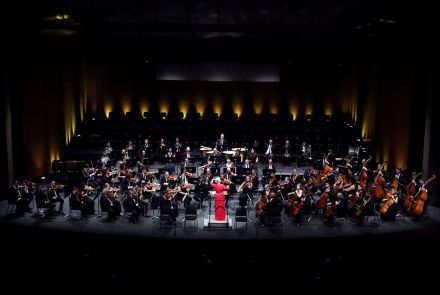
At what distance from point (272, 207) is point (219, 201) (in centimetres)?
138

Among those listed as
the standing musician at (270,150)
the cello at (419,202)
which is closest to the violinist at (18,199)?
the standing musician at (270,150)

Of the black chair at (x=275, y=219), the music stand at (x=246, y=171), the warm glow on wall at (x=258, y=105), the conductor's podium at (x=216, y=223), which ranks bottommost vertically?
the conductor's podium at (x=216, y=223)

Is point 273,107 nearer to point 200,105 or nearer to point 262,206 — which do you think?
point 200,105

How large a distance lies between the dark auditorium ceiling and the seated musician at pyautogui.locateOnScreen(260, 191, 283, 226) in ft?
14.3

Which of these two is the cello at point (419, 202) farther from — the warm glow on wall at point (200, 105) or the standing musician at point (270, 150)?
the warm glow on wall at point (200, 105)

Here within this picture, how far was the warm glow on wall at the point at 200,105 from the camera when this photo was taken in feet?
73.9

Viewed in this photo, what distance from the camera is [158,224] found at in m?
12.5

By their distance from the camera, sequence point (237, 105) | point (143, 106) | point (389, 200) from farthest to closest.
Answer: point (237, 105) → point (143, 106) → point (389, 200)

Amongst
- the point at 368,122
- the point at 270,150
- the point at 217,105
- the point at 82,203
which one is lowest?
the point at 82,203

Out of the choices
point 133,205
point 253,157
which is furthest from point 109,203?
point 253,157

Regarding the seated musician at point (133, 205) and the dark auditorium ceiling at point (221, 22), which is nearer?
the dark auditorium ceiling at point (221, 22)

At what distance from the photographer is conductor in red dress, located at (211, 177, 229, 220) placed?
12.3 metres

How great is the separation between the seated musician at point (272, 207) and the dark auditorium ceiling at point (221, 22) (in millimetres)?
4358

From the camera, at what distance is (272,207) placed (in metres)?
12.0
